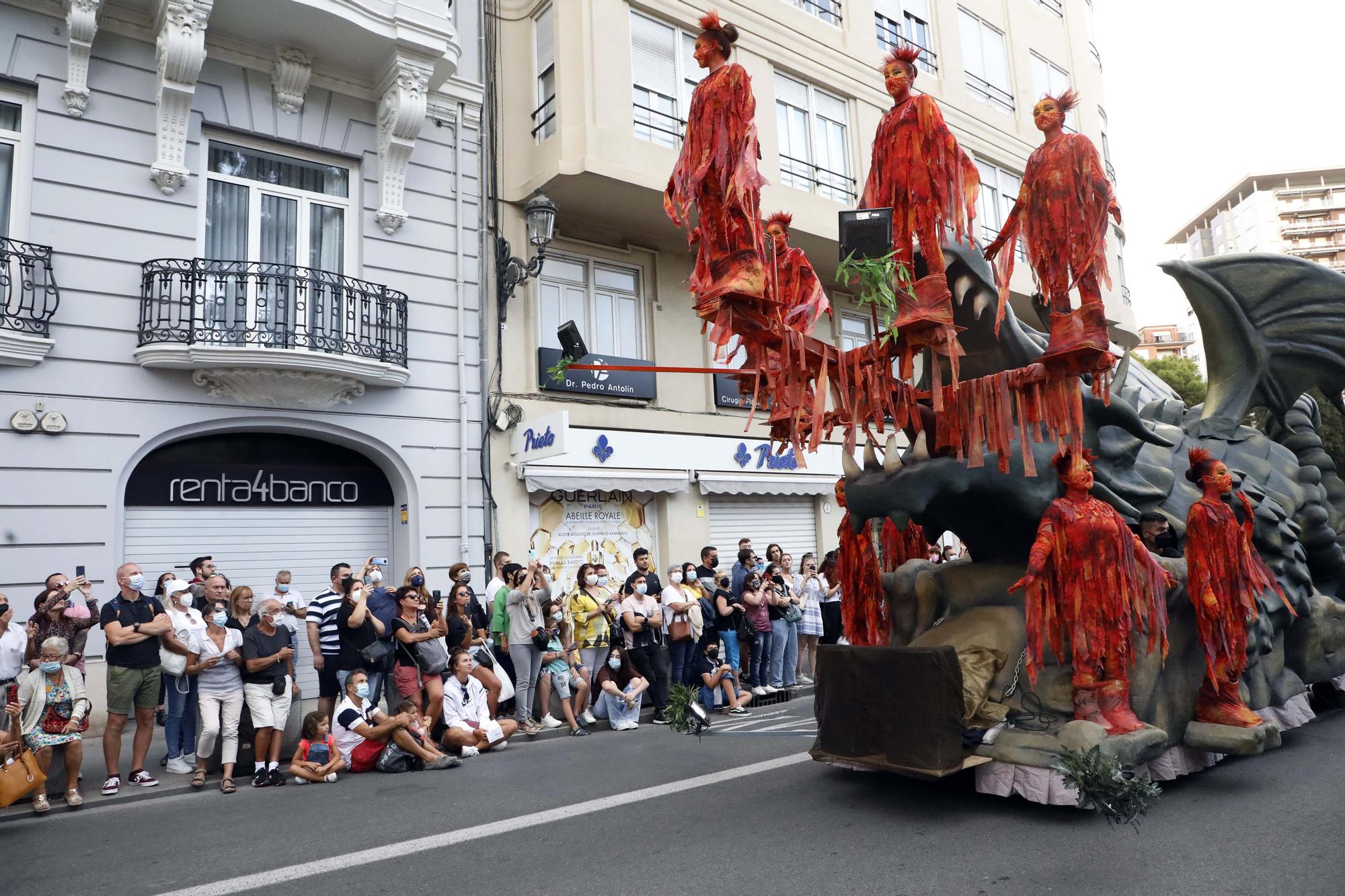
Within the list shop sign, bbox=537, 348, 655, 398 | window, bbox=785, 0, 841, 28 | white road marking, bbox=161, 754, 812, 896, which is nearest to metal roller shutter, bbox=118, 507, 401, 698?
shop sign, bbox=537, 348, 655, 398

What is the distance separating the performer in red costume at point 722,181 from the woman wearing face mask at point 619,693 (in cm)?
596

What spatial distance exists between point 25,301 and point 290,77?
4.39 m

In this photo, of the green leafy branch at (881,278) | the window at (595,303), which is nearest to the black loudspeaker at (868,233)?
the green leafy branch at (881,278)

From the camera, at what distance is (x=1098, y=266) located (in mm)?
5863

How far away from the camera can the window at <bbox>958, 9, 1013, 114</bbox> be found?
21188 mm

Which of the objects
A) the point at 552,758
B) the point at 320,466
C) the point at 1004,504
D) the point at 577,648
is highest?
the point at 320,466

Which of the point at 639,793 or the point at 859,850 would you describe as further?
the point at 639,793

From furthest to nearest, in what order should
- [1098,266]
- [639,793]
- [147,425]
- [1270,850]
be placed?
[147,425], [639,793], [1098,266], [1270,850]

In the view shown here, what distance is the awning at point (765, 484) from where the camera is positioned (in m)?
16.0

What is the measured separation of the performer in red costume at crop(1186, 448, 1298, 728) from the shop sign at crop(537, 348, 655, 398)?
8757 mm

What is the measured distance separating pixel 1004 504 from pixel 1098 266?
1.62 m

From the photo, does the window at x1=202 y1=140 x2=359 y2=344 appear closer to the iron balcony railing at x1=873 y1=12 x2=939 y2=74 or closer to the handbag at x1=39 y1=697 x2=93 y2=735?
the handbag at x1=39 y1=697 x2=93 y2=735

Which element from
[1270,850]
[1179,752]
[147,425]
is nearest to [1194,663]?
[1179,752]

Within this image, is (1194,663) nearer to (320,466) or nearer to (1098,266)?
(1098,266)
